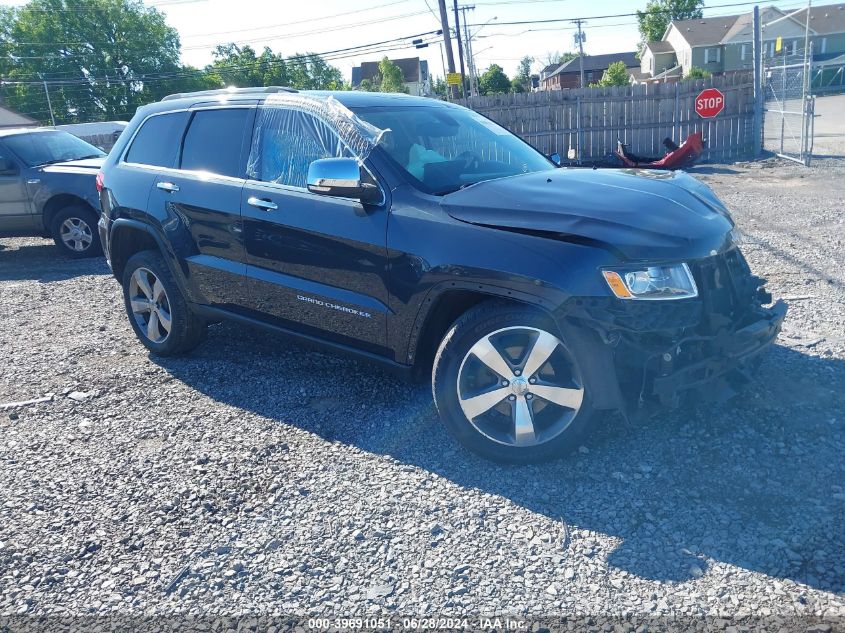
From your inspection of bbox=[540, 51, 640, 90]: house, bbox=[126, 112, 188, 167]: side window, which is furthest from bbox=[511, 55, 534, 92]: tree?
bbox=[126, 112, 188, 167]: side window

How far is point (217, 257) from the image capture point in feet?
15.5

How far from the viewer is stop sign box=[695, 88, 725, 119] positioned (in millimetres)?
16669

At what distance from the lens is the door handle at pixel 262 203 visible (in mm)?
4324

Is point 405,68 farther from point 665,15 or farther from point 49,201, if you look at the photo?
point 49,201

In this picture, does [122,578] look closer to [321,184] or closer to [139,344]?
[321,184]

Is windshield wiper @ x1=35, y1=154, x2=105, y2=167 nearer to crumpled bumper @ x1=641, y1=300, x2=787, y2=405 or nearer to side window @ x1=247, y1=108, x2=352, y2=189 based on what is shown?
side window @ x1=247, y1=108, x2=352, y2=189

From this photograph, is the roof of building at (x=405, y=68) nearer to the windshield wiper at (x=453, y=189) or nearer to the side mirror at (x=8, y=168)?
the side mirror at (x=8, y=168)

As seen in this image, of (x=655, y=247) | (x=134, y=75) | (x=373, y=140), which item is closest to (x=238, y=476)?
(x=373, y=140)

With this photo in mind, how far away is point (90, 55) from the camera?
6694 centimetres

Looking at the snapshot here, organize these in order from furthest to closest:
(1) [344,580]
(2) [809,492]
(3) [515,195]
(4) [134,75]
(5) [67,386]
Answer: (4) [134,75], (5) [67,386], (3) [515,195], (2) [809,492], (1) [344,580]

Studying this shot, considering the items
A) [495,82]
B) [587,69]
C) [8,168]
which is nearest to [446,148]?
[8,168]

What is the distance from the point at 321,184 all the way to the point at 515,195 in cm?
106

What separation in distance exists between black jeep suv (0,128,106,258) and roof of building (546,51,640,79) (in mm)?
88639

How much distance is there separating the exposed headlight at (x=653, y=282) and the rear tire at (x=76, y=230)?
8.65 m
